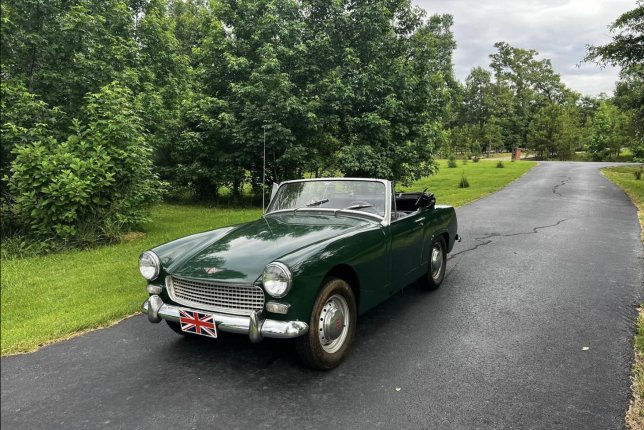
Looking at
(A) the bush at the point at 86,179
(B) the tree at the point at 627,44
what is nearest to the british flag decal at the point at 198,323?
(A) the bush at the point at 86,179

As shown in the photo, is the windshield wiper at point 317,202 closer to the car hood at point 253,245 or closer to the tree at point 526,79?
the car hood at point 253,245

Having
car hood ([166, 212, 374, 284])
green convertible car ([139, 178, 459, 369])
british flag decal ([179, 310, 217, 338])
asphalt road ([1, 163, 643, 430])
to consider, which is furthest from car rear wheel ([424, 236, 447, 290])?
british flag decal ([179, 310, 217, 338])

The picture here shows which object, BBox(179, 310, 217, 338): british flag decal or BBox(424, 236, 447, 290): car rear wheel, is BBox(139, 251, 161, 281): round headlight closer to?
BBox(179, 310, 217, 338): british flag decal

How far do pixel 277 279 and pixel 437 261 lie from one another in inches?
124

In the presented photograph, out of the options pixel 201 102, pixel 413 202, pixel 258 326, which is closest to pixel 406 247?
pixel 413 202

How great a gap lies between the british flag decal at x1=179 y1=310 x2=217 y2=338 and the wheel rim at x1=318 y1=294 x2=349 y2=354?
2.68ft

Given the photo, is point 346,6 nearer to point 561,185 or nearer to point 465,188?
point 465,188

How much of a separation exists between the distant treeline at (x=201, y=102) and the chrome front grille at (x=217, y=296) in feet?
15.9

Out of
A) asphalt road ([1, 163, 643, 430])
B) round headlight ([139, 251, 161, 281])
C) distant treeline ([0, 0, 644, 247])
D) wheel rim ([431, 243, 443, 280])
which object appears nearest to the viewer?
asphalt road ([1, 163, 643, 430])

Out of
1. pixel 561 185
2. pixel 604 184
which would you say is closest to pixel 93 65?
pixel 561 185

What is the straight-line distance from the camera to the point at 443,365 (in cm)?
345

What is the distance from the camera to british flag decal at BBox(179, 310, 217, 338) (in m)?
3.18

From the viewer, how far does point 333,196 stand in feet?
15.6

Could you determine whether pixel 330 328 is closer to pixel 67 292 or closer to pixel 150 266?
pixel 150 266
